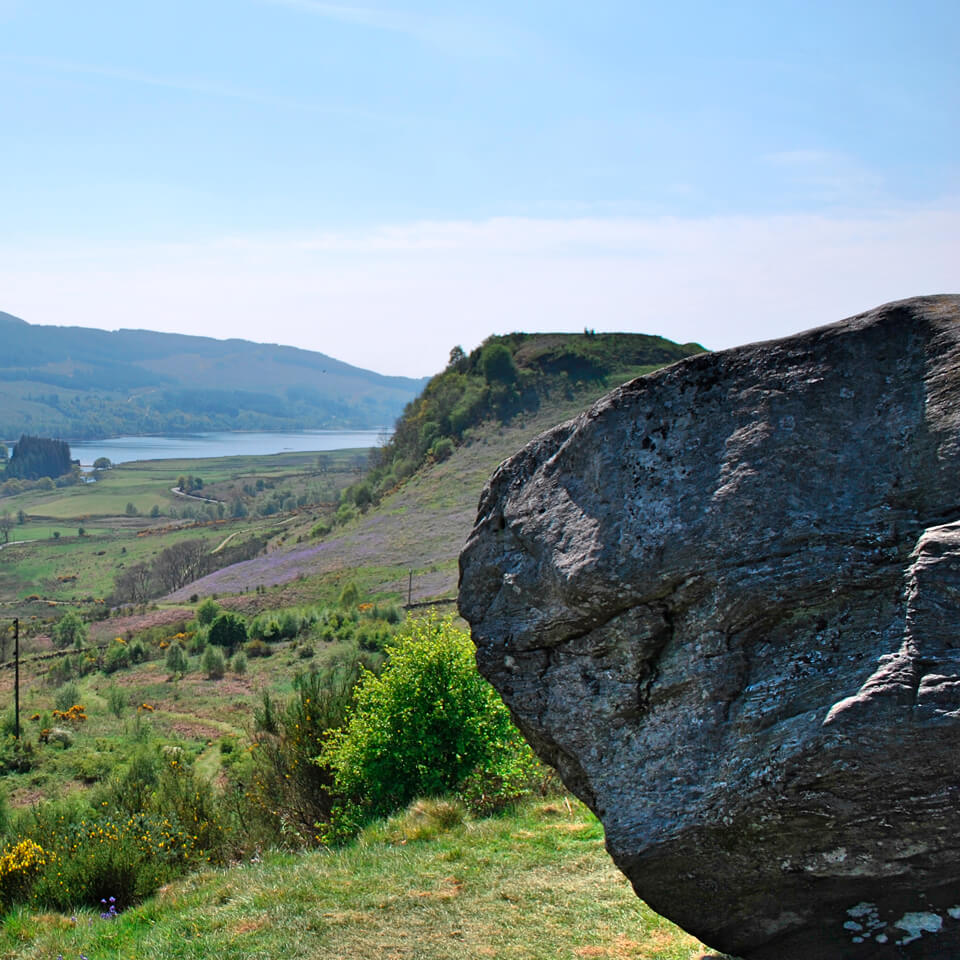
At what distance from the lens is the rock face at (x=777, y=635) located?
5.57 meters

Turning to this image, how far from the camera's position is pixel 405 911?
891 centimetres

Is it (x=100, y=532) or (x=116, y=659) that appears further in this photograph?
(x=100, y=532)

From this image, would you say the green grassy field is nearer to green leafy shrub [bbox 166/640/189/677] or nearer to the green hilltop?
the green hilltop

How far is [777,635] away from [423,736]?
10048 mm

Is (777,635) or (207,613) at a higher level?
(777,635)

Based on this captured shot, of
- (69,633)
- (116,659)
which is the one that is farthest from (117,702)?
(69,633)

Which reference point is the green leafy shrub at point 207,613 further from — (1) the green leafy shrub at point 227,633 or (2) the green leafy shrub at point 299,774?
(2) the green leafy shrub at point 299,774

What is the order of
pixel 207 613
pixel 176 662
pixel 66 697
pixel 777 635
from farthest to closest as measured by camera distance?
pixel 207 613, pixel 176 662, pixel 66 697, pixel 777 635

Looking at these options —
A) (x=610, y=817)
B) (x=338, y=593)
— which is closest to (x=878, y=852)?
(x=610, y=817)

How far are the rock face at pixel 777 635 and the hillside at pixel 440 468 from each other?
34.7 meters

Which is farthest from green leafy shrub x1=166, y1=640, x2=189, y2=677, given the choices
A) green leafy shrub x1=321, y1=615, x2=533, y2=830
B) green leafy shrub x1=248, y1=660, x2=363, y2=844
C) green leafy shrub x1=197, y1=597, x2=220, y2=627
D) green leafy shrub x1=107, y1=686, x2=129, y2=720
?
green leafy shrub x1=321, y1=615, x2=533, y2=830

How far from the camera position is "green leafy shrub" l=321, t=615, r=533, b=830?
14984mm

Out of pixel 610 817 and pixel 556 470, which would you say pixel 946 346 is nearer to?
pixel 556 470

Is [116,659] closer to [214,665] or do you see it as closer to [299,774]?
[214,665]
